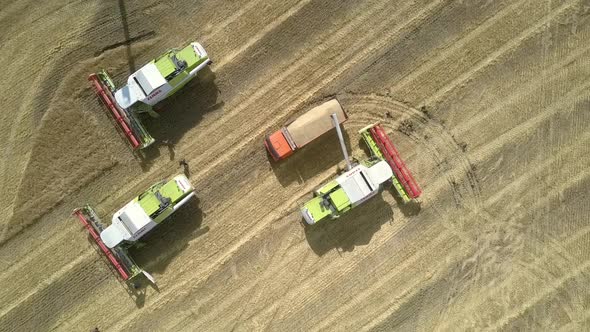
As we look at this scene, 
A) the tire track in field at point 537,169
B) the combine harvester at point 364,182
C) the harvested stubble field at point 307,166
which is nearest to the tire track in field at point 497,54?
the harvested stubble field at point 307,166

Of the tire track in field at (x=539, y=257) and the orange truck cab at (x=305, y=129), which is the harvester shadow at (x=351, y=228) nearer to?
the orange truck cab at (x=305, y=129)

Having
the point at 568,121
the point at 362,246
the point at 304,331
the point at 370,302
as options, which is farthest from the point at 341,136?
the point at 568,121

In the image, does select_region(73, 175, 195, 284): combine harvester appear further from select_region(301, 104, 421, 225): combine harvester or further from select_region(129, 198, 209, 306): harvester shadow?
select_region(301, 104, 421, 225): combine harvester

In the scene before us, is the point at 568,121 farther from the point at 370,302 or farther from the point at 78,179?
the point at 78,179

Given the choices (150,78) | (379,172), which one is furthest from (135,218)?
(379,172)

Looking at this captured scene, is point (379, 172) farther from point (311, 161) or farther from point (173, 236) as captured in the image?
point (173, 236)

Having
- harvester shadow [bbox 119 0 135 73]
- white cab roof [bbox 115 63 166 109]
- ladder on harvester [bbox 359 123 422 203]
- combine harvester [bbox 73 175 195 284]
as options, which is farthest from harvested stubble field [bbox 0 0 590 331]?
white cab roof [bbox 115 63 166 109]
